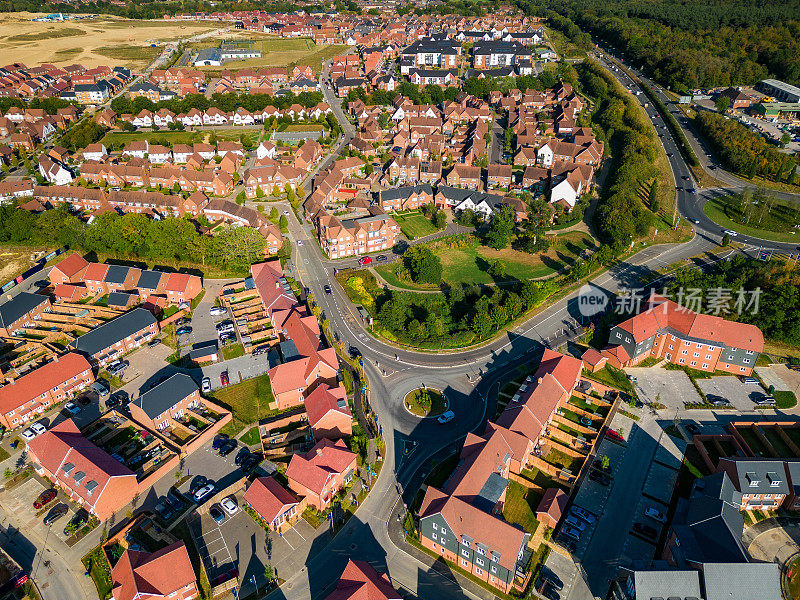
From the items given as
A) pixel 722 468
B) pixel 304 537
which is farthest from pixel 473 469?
pixel 722 468

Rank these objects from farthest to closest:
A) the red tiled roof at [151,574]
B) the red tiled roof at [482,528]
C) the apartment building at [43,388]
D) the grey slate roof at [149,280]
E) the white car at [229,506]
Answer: the grey slate roof at [149,280] → the apartment building at [43,388] → the white car at [229,506] → the red tiled roof at [482,528] → the red tiled roof at [151,574]

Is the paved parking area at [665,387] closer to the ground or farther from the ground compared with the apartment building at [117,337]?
closer to the ground

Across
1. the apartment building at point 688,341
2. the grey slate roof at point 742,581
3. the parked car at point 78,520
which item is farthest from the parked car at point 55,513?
the apartment building at point 688,341

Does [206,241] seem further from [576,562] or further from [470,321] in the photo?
[576,562]

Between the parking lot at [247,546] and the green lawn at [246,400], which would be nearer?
the parking lot at [247,546]

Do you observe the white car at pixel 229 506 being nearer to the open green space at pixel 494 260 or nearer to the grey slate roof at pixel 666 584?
the grey slate roof at pixel 666 584

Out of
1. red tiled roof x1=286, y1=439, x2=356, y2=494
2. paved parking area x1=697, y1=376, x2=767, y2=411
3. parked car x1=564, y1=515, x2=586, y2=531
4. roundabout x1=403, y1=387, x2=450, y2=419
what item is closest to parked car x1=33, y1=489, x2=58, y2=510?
red tiled roof x1=286, y1=439, x2=356, y2=494

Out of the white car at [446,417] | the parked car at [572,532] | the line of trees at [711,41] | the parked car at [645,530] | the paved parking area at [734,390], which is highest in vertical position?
the line of trees at [711,41]

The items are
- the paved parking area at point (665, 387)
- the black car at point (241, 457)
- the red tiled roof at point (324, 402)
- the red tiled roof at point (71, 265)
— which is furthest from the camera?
the red tiled roof at point (71, 265)
